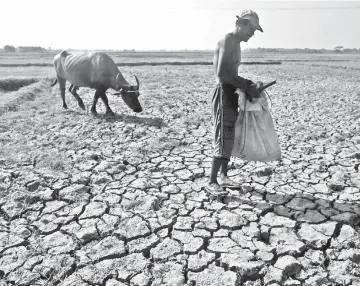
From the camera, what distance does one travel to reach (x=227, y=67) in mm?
3178

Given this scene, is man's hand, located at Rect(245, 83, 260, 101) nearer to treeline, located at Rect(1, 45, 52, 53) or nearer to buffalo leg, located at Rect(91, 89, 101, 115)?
buffalo leg, located at Rect(91, 89, 101, 115)

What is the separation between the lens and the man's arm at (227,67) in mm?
3150

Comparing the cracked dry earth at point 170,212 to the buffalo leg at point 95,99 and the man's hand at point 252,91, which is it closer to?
the man's hand at point 252,91

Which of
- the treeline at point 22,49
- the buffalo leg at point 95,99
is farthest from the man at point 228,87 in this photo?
the treeline at point 22,49

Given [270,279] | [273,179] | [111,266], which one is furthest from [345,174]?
[111,266]

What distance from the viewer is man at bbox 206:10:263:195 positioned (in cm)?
312

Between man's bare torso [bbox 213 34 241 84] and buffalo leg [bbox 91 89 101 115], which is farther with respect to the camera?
buffalo leg [bbox 91 89 101 115]

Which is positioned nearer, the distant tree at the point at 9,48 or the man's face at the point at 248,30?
the man's face at the point at 248,30

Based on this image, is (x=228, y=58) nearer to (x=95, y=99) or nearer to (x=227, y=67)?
(x=227, y=67)

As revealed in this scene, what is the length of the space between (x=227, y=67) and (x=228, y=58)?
0.09 meters

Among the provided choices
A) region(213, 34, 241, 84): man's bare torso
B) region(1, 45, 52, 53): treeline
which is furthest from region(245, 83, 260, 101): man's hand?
region(1, 45, 52, 53): treeline

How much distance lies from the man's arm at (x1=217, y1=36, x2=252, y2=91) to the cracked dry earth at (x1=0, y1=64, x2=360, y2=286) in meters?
1.36

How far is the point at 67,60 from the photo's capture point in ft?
28.3

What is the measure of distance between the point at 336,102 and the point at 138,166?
7343 millimetres
